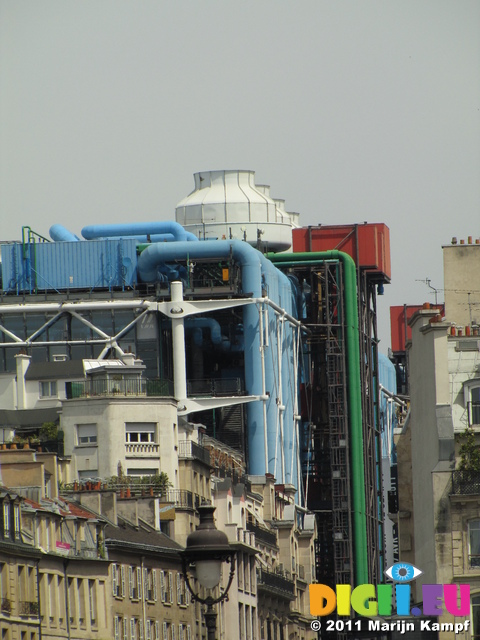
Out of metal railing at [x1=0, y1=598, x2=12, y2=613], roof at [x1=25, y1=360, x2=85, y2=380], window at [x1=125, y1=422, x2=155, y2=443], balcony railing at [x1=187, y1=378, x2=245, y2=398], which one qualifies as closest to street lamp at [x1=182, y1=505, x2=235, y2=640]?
metal railing at [x1=0, y1=598, x2=12, y2=613]

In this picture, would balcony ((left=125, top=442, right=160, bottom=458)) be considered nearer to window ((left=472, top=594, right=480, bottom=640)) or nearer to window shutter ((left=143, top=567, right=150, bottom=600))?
window shutter ((left=143, top=567, right=150, bottom=600))

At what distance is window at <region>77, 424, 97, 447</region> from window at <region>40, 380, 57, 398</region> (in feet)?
64.9

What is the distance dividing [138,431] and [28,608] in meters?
48.2

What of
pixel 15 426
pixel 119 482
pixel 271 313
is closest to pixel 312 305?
pixel 271 313

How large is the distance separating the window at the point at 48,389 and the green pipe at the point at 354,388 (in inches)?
1097

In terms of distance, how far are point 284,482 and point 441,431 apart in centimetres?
6520

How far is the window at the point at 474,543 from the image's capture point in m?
90.2

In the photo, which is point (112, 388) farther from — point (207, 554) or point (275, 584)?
point (207, 554)

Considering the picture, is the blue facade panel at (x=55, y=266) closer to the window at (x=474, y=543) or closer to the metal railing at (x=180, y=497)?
the metal railing at (x=180, y=497)

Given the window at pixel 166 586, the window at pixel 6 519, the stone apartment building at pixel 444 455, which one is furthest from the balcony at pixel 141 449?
the window at pixel 6 519

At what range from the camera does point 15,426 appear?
13975 centimetres

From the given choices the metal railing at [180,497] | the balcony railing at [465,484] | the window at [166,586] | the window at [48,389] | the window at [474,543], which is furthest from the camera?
the window at [48,389]

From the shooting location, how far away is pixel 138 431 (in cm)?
12744

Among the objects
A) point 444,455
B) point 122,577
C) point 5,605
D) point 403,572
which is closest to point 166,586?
point 122,577
